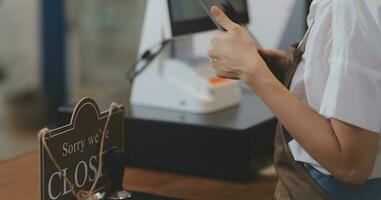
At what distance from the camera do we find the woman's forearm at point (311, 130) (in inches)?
38.4

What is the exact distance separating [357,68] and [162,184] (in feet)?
2.07

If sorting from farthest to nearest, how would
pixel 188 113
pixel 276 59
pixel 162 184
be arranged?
1. pixel 188 113
2. pixel 162 184
3. pixel 276 59

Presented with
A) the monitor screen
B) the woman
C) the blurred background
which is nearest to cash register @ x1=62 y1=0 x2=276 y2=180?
the monitor screen

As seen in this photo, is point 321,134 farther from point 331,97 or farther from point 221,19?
point 221,19

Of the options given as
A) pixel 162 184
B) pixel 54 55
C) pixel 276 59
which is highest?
pixel 276 59

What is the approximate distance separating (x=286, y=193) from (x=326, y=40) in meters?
0.26

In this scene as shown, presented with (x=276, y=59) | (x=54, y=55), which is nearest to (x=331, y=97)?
(x=276, y=59)

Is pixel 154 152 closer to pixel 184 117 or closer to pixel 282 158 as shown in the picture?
pixel 184 117

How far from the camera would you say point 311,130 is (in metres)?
0.99

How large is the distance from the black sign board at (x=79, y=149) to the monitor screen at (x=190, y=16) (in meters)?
0.32

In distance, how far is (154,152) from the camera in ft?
5.13

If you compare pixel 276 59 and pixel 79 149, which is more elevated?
pixel 276 59

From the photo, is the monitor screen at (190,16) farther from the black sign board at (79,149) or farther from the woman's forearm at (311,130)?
the woman's forearm at (311,130)

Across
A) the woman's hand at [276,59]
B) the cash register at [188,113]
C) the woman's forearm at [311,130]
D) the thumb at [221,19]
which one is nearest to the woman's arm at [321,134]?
the woman's forearm at [311,130]
